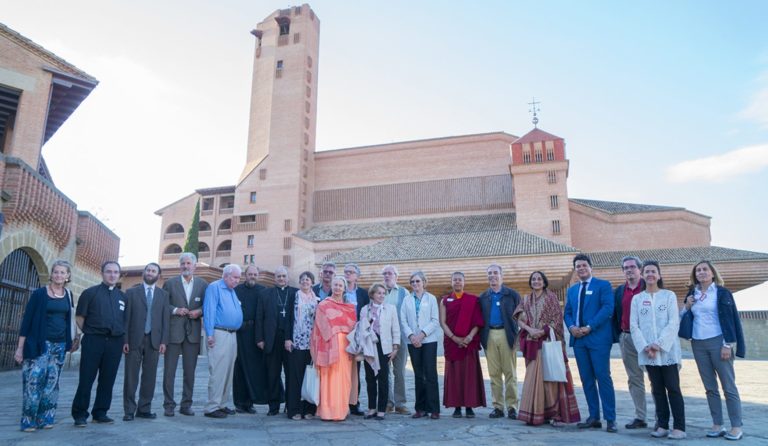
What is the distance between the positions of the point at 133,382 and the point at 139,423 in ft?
1.58

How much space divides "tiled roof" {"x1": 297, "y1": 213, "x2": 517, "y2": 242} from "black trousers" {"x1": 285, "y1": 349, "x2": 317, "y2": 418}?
26.3 metres

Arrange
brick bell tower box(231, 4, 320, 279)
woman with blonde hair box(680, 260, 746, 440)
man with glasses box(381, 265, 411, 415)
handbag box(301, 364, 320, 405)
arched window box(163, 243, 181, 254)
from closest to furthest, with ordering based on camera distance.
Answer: woman with blonde hair box(680, 260, 746, 440) < handbag box(301, 364, 320, 405) < man with glasses box(381, 265, 411, 415) < brick bell tower box(231, 4, 320, 279) < arched window box(163, 243, 181, 254)

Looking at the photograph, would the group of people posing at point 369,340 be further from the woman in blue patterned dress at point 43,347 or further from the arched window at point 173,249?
the arched window at point 173,249

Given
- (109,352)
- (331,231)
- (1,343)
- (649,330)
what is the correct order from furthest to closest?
(331,231), (1,343), (109,352), (649,330)

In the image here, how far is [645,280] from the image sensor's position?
16.4 ft

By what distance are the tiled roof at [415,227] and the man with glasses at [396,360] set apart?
2547cm

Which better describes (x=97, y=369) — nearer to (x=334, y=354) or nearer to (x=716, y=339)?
(x=334, y=354)

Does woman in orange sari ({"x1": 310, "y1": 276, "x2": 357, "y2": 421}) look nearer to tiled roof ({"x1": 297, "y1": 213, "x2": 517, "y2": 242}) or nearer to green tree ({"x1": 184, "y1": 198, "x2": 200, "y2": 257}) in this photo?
tiled roof ({"x1": 297, "y1": 213, "x2": 517, "y2": 242})

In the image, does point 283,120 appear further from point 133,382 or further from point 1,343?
point 133,382

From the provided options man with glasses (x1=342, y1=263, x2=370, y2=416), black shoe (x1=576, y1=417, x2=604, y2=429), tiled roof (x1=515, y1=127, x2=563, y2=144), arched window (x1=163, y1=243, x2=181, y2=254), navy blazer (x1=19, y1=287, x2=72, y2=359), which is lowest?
black shoe (x1=576, y1=417, x2=604, y2=429)

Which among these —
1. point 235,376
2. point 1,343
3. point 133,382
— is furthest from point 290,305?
point 1,343

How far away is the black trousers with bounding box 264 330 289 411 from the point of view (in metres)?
5.91

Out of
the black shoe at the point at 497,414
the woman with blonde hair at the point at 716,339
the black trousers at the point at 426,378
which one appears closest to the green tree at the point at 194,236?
the black trousers at the point at 426,378

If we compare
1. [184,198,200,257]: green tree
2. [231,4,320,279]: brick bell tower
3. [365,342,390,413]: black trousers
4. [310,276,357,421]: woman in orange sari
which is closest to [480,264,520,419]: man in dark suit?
[365,342,390,413]: black trousers
